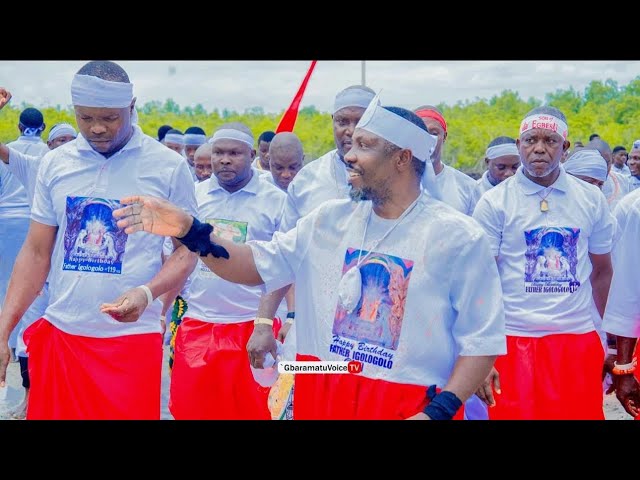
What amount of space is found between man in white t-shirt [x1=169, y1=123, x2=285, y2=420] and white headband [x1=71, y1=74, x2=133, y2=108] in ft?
7.57

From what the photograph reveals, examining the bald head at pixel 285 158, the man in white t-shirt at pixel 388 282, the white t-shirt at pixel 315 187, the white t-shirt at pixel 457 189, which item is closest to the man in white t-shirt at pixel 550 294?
the white t-shirt at pixel 457 189

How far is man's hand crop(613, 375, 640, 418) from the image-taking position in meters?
5.77

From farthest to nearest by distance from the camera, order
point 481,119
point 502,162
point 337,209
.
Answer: point 481,119 < point 502,162 < point 337,209

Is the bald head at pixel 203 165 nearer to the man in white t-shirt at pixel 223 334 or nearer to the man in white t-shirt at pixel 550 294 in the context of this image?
the man in white t-shirt at pixel 223 334

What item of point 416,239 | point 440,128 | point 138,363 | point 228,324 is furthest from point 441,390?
point 440,128

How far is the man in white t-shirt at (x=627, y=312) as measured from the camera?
5812 mm

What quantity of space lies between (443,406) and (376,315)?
48 centimetres

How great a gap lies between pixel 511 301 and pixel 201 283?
2.25 metres

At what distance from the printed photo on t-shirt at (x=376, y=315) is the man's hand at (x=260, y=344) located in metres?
1.39

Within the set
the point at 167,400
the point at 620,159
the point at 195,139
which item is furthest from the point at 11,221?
the point at 620,159

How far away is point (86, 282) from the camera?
5.36 metres

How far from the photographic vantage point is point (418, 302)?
4.31 meters

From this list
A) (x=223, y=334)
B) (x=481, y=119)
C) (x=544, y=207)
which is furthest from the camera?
(x=481, y=119)

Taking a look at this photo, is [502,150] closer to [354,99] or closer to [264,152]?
[354,99]
